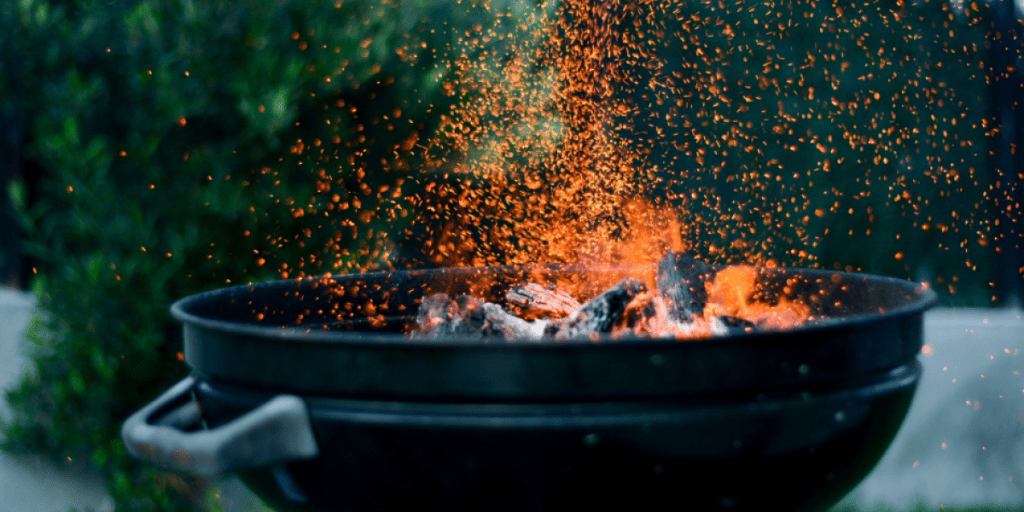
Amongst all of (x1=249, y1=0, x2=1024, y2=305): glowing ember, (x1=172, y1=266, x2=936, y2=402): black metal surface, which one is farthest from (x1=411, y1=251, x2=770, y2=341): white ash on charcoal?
(x1=249, y1=0, x2=1024, y2=305): glowing ember

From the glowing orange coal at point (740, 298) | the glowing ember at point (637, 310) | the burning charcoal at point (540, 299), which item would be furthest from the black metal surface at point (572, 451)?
the burning charcoal at point (540, 299)

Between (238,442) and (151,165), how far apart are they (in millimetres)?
1228

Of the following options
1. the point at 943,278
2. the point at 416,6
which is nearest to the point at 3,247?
the point at 416,6

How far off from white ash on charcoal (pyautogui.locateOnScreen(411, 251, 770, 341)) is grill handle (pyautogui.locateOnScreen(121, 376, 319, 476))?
24 centimetres

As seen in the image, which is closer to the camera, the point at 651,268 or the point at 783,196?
the point at 651,268

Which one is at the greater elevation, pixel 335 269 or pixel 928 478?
pixel 335 269

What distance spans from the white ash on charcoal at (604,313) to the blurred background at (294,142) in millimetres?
664

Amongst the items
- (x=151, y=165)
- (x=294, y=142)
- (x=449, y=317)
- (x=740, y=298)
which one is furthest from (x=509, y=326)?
(x=151, y=165)

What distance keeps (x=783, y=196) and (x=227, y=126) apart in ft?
6.28

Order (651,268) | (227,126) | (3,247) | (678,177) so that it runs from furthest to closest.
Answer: (678,177)
(3,247)
(227,126)
(651,268)

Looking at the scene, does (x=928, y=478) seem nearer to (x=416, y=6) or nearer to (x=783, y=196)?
(x=783, y=196)

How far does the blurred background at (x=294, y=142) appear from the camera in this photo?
1.67 meters

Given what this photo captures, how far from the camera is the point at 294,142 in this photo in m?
1.79

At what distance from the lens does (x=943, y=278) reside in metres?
2.63
